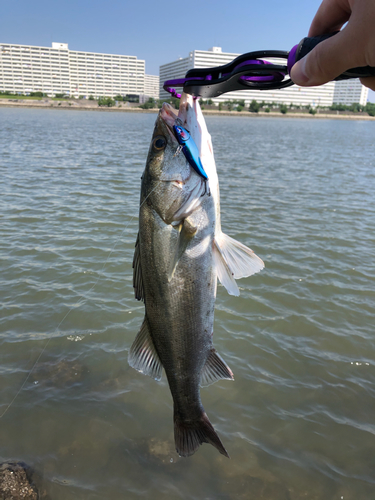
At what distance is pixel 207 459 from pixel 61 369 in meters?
2.70

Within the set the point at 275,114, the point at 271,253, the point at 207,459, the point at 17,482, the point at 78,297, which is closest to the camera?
the point at 17,482

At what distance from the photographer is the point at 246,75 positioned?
2418 millimetres

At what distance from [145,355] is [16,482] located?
2.62m

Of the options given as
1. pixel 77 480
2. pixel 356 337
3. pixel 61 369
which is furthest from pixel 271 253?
pixel 77 480

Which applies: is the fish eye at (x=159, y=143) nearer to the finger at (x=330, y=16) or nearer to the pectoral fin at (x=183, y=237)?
the pectoral fin at (x=183, y=237)

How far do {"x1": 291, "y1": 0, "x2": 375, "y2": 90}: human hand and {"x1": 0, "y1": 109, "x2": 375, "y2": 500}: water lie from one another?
429 centimetres

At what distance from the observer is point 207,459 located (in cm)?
452

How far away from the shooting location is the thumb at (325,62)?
1.67 m

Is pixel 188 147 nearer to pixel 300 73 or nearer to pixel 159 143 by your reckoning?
pixel 159 143

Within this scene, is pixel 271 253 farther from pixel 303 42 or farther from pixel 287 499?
pixel 303 42

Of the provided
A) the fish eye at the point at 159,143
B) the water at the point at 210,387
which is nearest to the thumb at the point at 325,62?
the fish eye at the point at 159,143

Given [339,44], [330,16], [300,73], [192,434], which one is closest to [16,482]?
[192,434]

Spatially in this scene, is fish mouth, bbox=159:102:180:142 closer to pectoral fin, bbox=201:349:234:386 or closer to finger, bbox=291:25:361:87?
finger, bbox=291:25:361:87

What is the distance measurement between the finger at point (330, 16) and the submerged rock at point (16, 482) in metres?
5.04
